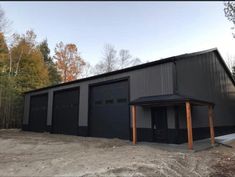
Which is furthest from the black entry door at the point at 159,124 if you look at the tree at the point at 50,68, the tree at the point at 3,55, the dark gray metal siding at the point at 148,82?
the tree at the point at 50,68

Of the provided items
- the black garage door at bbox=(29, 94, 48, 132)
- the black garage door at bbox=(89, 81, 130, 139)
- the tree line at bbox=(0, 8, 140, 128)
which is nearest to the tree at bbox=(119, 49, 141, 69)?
the tree line at bbox=(0, 8, 140, 128)

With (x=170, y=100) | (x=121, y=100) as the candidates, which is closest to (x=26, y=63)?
(x=121, y=100)

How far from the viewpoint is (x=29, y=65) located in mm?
23891

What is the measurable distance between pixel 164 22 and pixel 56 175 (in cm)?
1041

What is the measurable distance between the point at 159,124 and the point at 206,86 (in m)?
5.30

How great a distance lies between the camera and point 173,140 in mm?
8539

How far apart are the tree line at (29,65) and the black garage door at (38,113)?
3.51 m

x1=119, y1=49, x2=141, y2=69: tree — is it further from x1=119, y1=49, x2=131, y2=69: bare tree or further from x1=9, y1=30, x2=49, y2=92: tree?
x1=9, y1=30, x2=49, y2=92: tree

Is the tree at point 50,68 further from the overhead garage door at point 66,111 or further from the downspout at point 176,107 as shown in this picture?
the downspout at point 176,107

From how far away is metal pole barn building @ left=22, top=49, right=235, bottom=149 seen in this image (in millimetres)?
8938

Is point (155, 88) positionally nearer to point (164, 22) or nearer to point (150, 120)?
point (150, 120)

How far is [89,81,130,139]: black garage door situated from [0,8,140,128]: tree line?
488 inches

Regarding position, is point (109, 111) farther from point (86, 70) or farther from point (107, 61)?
point (107, 61)

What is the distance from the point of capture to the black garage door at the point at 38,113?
1697 centimetres
